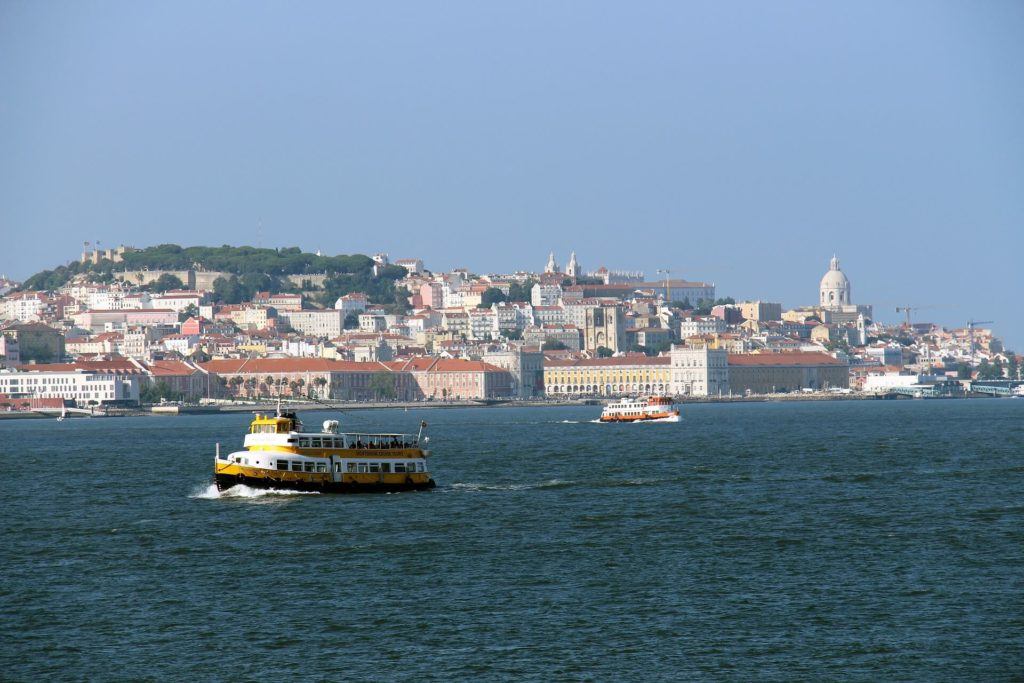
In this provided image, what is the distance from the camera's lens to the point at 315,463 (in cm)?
3170

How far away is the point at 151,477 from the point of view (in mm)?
39031

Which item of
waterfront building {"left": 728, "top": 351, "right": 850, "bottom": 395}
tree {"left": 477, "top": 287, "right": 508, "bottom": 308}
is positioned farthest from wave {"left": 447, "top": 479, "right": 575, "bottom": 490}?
tree {"left": 477, "top": 287, "right": 508, "bottom": 308}

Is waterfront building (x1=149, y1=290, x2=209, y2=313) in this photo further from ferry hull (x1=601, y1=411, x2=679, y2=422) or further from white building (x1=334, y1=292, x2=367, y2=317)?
ferry hull (x1=601, y1=411, x2=679, y2=422)

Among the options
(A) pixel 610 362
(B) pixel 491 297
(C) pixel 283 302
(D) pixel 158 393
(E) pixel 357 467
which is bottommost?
(E) pixel 357 467

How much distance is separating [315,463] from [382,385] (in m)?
103

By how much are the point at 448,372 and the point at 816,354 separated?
33535 millimetres

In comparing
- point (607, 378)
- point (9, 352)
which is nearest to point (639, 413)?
point (607, 378)

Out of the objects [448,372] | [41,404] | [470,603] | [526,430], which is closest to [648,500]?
[470,603]

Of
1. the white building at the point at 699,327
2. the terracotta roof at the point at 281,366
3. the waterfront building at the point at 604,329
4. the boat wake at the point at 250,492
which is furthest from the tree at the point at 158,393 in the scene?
the boat wake at the point at 250,492

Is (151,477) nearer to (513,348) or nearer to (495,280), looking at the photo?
(513,348)

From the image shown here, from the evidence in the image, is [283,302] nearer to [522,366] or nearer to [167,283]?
[167,283]

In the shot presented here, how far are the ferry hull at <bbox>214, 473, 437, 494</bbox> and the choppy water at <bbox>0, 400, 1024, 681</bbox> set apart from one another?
10.3 inches

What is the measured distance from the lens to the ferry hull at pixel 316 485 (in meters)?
31.5

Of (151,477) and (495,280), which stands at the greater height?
(495,280)
